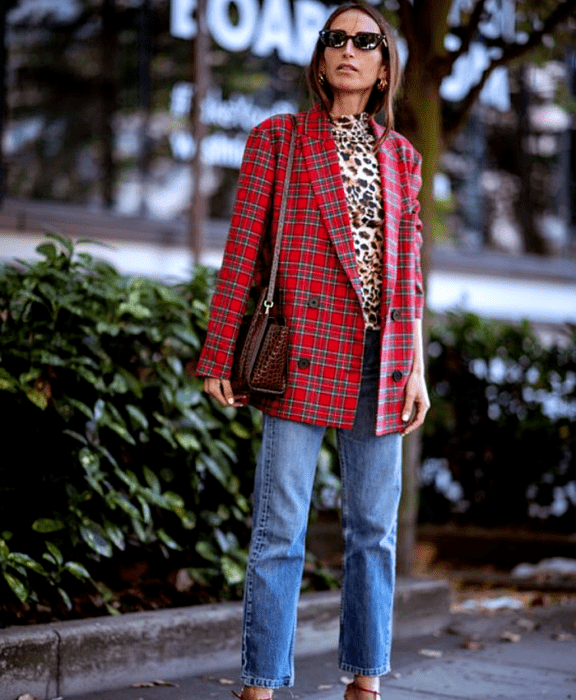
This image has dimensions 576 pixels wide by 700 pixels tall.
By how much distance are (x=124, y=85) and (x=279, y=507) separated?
8966 mm

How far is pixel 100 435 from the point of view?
14.7ft

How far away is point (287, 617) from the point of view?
3.39m

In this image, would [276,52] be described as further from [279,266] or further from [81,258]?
[279,266]

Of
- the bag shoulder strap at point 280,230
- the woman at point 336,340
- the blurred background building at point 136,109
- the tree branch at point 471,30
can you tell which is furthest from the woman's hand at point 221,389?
the blurred background building at point 136,109

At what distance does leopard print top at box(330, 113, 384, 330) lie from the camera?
3502 mm

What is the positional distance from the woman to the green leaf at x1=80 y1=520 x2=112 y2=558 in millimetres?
985

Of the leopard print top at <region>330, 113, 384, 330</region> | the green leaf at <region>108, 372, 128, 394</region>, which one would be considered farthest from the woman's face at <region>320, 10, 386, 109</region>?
the green leaf at <region>108, 372, 128, 394</region>

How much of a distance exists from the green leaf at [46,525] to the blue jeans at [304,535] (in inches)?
41.4

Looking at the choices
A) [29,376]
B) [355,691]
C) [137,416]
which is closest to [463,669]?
[355,691]

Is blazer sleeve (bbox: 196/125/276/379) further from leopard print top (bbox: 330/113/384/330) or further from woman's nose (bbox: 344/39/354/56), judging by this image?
woman's nose (bbox: 344/39/354/56)

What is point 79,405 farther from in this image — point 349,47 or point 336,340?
point 349,47

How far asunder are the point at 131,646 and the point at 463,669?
4.42 feet

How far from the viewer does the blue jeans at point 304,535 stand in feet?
11.0

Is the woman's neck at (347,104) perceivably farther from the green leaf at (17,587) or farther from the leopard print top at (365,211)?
the green leaf at (17,587)
